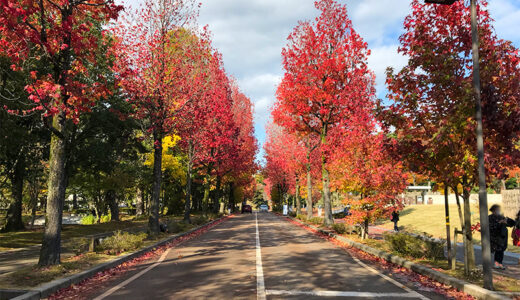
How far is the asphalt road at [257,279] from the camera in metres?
6.32

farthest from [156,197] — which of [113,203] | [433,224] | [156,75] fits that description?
[433,224]

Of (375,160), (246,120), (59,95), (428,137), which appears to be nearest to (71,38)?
(59,95)

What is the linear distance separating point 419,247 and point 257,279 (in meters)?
5.24

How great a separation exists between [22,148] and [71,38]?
A: 50.2 feet

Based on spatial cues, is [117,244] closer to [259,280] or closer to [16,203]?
[259,280]

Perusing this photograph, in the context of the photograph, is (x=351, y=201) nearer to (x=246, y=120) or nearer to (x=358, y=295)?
(x=358, y=295)

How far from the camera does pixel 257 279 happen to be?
7480 millimetres

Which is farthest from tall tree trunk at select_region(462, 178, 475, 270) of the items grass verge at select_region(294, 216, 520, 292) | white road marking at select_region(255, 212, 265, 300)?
white road marking at select_region(255, 212, 265, 300)

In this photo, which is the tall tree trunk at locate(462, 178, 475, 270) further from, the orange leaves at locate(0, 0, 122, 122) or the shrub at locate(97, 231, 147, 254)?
the shrub at locate(97, 231, 147, 254)

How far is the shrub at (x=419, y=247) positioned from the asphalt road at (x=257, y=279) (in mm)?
1514

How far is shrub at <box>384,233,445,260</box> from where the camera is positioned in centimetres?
982

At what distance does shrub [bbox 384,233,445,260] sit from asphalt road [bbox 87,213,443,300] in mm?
1514

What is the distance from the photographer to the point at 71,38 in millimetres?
8594

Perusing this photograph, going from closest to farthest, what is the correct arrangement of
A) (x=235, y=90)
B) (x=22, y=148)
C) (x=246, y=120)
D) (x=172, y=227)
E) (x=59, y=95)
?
(x=59, y=95)
(x=172, y=227)
(x=22, y=148)
(x=235, y=90)
(x=246, y=120)
